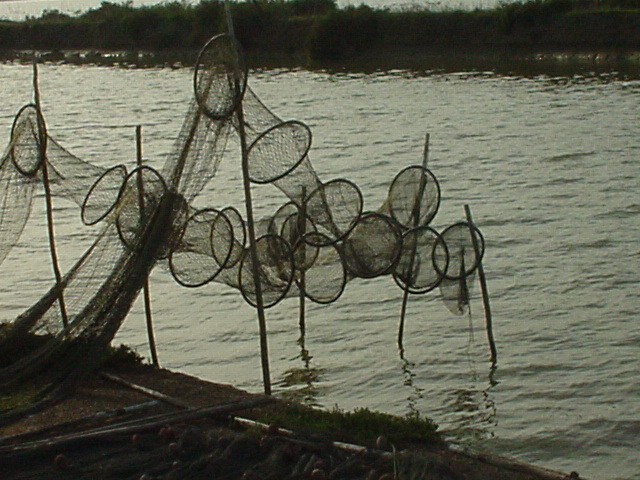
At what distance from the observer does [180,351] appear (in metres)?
9.79

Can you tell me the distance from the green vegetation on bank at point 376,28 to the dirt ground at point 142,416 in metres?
26.0

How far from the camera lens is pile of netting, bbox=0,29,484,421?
22.4 feet

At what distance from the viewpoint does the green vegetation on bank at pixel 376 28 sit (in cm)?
3306

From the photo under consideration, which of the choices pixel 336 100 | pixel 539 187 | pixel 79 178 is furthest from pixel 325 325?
pixel 336 100

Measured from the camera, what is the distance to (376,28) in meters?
38.8

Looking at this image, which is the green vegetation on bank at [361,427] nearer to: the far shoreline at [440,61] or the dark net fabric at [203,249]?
the dark net fabric at [203,249]

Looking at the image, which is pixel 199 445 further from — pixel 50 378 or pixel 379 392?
pixel 379 392

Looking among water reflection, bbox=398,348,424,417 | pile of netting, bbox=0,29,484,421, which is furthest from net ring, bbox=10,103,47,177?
water reflection, bbox=398,348,424,417

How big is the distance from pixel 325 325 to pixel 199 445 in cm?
478

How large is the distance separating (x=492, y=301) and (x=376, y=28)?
94.9ft

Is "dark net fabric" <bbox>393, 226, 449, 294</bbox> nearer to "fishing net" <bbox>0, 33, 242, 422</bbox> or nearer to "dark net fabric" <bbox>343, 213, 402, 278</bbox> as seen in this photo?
"dark net fabric" <bbox>343, 213, 402, 278</bbox>

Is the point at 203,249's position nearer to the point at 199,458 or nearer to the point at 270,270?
the point at 270,270

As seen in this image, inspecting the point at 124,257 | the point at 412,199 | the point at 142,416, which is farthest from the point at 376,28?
the point at 142,416

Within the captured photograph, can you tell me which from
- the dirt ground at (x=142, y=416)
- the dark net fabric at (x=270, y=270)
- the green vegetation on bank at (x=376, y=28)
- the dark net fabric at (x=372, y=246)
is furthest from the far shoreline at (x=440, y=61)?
the dirt ground at (x=142, y=416)
